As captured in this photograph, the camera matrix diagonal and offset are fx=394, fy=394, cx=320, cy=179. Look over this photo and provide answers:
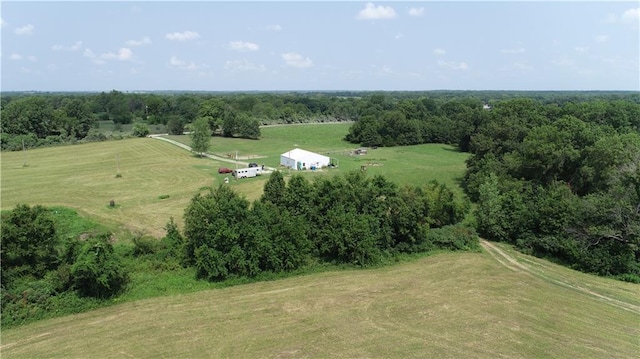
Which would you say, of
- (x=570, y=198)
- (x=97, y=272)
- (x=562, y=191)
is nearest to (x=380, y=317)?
(x=97, y=272)

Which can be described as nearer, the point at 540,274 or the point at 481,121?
the point at 540,274

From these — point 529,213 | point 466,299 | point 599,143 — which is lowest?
point 466,299

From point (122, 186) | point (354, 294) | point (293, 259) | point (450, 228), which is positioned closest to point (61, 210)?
point (122, 186)

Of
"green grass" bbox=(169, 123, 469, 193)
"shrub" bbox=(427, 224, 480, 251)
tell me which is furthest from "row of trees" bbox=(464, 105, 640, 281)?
"green grass" bbox=(169, 123, 469, 193)

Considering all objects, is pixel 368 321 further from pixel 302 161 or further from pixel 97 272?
pixel 302 161

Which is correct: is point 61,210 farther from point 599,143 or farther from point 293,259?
point 599,143

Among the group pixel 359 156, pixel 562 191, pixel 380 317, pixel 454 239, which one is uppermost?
pixel 562 191

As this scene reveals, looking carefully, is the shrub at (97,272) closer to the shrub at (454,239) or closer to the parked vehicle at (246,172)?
the shrub at (454,239)
